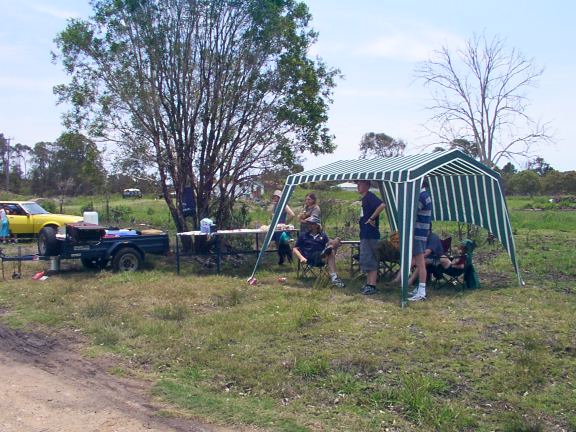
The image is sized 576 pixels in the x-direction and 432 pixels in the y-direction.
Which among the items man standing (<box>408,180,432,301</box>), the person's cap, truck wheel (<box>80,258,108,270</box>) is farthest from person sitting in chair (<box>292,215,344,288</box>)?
truck wheel (<box>80,258,108,270</box>)

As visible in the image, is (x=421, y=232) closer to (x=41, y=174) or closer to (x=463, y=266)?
(x=463, y=266)

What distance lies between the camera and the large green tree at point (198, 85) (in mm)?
12867

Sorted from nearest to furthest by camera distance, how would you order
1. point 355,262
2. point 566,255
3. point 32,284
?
point 32,284, point 355,262, point 566,255

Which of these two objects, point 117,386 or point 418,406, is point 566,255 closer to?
point 418,406

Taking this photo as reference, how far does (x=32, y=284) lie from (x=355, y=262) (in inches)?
232

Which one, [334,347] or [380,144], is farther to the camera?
[380,144]

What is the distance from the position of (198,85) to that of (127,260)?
406 centimetres

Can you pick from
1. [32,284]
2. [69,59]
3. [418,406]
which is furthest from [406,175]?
[69,59]

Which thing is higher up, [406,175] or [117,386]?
[406,175]

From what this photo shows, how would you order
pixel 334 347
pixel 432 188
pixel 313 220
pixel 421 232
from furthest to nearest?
pixel 432 188, pixel 313 220, pixel 421 232, pixel 334 347

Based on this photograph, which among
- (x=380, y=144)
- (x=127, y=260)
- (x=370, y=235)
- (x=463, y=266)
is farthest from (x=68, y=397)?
(x=380, y=144)

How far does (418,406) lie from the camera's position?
5.11 metres

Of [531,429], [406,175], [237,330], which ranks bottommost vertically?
[531,429]

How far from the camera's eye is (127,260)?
38.9 ft
